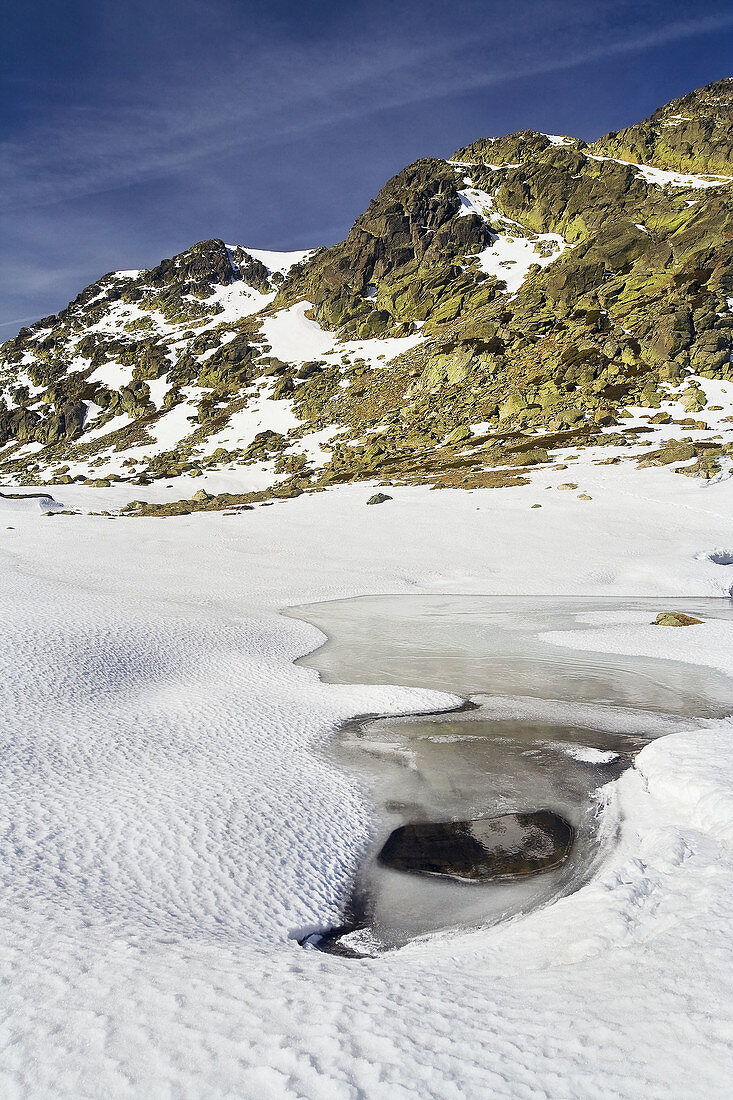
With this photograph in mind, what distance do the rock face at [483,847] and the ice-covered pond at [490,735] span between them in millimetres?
127

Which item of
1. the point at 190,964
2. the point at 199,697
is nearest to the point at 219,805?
the point at 190,964

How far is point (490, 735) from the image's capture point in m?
9.59

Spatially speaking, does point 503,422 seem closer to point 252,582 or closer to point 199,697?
point 252,582

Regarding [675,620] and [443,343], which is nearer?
[675,620]

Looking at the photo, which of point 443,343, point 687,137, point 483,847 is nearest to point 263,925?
point 483,847

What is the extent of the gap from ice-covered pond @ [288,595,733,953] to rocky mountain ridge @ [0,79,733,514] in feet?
107

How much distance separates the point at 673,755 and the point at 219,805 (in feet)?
20.8

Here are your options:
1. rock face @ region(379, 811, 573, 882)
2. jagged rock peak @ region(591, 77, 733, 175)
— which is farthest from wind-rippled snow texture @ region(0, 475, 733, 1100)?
jagged rock peak @ region(591, 77, 733, 175)

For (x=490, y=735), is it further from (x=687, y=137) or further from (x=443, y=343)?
(x=687, y=137)

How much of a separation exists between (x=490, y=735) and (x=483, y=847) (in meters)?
3.25

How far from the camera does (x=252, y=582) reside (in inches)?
945

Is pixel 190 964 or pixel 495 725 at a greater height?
pixel 190 964

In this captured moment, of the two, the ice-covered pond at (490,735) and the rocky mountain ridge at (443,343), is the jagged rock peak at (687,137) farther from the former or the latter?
the ice-covered pond at (490,735)

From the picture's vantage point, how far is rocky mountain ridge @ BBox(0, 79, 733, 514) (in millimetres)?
Result: 66125
